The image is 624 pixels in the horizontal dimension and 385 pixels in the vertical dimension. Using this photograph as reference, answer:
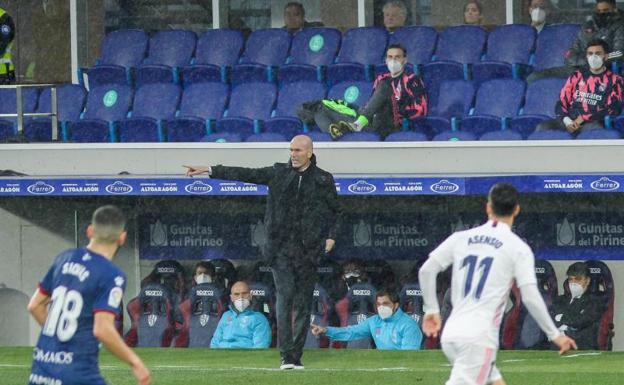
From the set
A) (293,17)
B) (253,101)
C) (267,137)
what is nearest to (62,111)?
(253,101)

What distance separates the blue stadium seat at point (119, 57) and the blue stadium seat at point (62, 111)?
283mm

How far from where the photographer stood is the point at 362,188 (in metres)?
15.1

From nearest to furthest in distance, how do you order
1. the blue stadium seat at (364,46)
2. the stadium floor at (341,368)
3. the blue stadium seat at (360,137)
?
the stadium floor at (341,368) < the blue stadium seat at (360,137) < the blue stadium seat at (364,46)

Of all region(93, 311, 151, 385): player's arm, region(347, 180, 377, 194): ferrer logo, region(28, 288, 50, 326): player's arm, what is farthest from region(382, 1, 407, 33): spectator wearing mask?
region(93, 311, 151, 385): player's arm

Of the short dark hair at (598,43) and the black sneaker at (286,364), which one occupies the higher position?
the short dark hair at (598,43)

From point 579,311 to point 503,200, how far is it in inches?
286

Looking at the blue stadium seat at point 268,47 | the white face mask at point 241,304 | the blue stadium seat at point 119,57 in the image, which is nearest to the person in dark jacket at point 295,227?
the white face mask at point 241,304

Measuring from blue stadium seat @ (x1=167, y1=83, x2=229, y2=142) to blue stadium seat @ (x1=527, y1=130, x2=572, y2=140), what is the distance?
405cm

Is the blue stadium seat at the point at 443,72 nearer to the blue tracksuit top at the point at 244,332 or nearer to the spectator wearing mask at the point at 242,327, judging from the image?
the spectator wearing mask at the point at 242,327

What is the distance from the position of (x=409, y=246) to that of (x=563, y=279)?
5.87 feet

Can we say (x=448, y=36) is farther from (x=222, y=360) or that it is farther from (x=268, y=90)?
(x=222, y=360)

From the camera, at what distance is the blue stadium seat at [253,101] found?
56.7 ft

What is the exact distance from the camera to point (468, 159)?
49.8 feet

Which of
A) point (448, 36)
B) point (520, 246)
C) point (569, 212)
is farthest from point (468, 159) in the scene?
point (520, 246)
